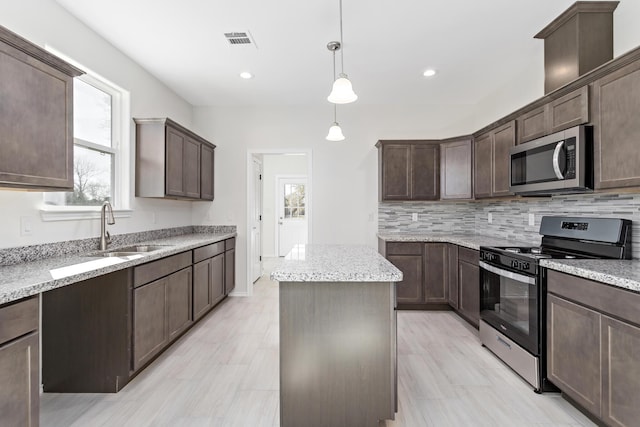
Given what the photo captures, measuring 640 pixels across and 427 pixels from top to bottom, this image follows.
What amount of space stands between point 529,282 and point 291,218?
6230mm

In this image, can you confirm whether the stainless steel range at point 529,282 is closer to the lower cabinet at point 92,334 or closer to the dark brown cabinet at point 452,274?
the dark brown cabinet at point 452,274

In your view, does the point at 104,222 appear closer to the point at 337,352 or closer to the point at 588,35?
the point at 337,352

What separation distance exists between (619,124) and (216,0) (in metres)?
2.76

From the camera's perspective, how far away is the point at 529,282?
2.22 metres

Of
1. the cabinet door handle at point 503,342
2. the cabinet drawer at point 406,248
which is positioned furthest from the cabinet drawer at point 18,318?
the cabinet drawer at point 406,248

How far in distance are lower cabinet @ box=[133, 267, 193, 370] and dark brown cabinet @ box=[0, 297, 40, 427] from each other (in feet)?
2.72

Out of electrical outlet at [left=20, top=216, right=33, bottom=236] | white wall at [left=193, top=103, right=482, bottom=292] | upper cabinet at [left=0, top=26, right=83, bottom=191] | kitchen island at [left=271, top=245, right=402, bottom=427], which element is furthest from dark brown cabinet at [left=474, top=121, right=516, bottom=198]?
electrical outlet at [left=20, top=216, right=33, bottom=236]

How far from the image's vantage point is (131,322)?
2.22 m

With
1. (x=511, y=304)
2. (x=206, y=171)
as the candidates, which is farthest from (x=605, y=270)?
(x=206, y=171)

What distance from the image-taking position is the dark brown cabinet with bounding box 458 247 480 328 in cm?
316

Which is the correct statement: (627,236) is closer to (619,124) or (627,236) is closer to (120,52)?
(619,124)

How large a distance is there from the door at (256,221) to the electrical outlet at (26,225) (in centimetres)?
272

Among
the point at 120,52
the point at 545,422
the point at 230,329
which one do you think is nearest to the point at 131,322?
the point at 230,329

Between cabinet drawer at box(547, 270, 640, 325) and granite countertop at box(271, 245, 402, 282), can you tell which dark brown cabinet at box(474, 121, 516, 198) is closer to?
cabinet drawer at box(547, 270, 640, 325)
